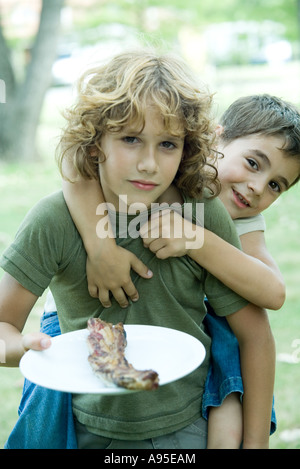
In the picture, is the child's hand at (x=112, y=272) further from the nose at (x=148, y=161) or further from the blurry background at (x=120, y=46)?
the blurry background at (x=120, y=46)

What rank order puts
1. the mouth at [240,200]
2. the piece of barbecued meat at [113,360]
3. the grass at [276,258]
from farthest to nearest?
the grass at [276,258] < the mouth at [240,200] < the piece of barbecued meat at [113,360]

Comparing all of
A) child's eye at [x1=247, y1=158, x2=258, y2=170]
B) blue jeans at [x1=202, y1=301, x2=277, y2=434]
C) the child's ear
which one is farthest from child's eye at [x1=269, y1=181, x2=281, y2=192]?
blue jeans at [x1=202, y1=301, x2=277, y2=434]

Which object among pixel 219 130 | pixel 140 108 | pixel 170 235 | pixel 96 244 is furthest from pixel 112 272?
pixel 219 130

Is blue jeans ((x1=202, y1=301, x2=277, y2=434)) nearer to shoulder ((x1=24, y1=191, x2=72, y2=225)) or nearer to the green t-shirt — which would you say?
the green t-shirt

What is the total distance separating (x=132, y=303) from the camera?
218 centimetres

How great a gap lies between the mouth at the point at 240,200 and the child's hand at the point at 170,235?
0.47 metres

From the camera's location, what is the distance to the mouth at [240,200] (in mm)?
2512

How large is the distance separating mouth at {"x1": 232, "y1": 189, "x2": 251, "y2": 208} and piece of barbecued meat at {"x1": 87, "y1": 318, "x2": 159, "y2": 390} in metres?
0.83

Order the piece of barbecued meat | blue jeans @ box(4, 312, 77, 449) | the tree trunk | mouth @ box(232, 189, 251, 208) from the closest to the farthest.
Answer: the piece of barbecued meat, blue jeans @ box(4, 312, 77, 449), mouth @ box(232, 189, 251, 208), the tree trunk

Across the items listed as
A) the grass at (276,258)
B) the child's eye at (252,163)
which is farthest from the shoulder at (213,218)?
the grass at (276,258)

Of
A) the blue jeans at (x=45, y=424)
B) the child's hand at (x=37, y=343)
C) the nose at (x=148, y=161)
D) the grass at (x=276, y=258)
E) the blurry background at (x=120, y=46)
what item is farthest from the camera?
the blurry background at (x=120, y=46)

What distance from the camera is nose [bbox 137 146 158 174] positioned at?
1.99 metres

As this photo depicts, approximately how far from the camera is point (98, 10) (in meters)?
13.8

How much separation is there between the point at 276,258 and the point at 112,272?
4.81 metres
